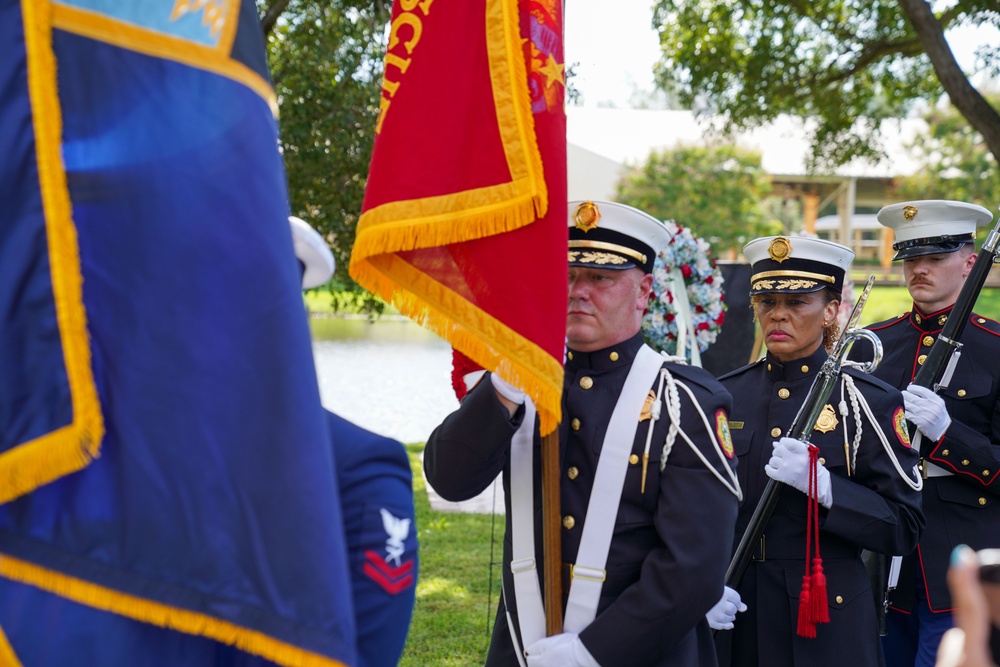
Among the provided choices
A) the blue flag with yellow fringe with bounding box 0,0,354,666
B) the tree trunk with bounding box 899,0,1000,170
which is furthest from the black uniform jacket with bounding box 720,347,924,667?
the tree trunk with bounding box 899,0,1000,170

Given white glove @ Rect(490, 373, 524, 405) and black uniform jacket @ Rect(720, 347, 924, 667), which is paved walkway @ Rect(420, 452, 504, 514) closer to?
black uniform jacket @ Rect(720, 347, 924, 667)

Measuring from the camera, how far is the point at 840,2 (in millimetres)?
11555

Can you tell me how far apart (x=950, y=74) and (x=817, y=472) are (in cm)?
754

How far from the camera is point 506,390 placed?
8.51ft

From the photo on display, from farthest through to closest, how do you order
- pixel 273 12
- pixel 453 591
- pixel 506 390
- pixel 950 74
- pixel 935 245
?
→ pixel 950 74
pixel 273 12
pixel 453 591
pixel 935 245
pixel 506 390

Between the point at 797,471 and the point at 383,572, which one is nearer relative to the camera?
the point at 383,572

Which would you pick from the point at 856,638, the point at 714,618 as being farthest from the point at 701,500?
the point at 856,638

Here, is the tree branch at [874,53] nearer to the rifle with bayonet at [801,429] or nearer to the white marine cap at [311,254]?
the rifle with bayonet at [801,429]

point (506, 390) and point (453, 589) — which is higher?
point (506, 390)

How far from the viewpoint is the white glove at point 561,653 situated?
8.44ft

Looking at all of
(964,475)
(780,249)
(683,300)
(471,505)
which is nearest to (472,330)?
(780,249)

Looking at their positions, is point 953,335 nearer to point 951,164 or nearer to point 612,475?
point 612,475

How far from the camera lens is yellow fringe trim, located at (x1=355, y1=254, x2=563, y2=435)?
8.11 feet

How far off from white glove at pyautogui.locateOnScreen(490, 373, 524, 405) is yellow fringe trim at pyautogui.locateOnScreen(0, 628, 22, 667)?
1284 mm
